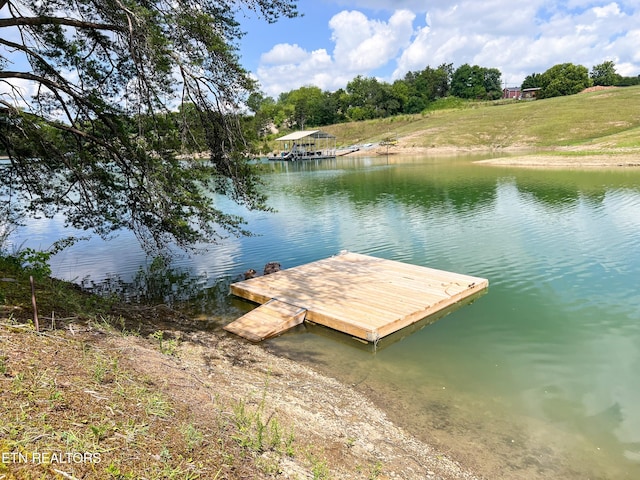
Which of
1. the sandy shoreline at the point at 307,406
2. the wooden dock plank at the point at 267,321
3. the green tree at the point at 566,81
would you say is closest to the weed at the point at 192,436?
the sandy shoreline at the point at 307,406

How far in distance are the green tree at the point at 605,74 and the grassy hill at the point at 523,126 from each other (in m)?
27.0

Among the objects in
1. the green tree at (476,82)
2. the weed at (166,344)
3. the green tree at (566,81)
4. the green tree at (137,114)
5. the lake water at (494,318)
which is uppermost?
the green tree at (476,82)

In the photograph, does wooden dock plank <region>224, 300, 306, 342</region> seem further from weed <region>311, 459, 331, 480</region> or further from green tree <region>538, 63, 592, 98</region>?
green tree <region>538, 63, 592, 98</region>

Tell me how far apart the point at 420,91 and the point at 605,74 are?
4806 cm

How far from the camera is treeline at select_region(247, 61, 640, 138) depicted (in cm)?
10443

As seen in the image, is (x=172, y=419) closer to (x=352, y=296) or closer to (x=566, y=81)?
(x=352, y=296)

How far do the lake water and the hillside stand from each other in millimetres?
34473

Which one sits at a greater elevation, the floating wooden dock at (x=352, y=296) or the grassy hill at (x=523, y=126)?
the grassy hill at (x=523, y=126)

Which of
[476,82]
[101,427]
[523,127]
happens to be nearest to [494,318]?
[101,427]

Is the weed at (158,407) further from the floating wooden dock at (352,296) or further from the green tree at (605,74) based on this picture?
the green tree at (605,74)

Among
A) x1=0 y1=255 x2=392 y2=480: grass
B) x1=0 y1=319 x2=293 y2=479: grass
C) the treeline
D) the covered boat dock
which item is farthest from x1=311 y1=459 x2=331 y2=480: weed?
the treeline

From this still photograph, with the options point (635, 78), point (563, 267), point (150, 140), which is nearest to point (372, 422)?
point (150, 140)

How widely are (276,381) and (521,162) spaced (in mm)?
44533

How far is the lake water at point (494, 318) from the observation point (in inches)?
229
